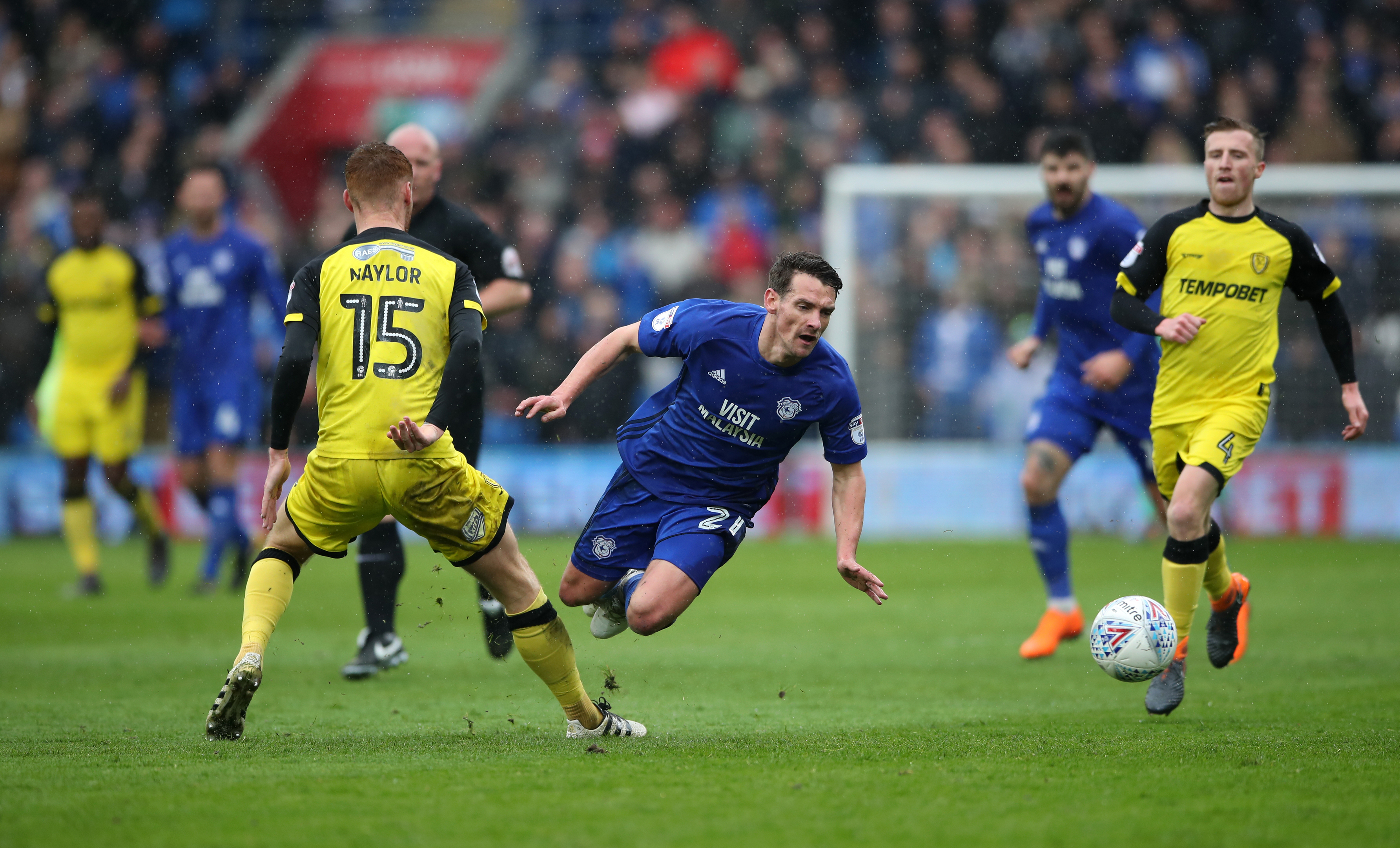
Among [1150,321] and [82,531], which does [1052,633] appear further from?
[82,531]

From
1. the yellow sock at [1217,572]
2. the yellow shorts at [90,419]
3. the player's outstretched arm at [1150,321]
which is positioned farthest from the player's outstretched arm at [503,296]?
the yellow shorts at [90,419]

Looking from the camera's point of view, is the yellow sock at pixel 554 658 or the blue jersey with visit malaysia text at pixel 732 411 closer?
the yellow sock at pixel 554 658

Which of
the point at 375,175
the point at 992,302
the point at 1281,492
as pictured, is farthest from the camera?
the point at 992,302

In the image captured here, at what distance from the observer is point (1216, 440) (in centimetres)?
614

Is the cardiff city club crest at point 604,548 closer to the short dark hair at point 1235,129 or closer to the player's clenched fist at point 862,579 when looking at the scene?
the player's clenched fist at point 862,579

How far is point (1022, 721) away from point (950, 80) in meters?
12.8

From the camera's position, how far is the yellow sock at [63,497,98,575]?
35.7 ft

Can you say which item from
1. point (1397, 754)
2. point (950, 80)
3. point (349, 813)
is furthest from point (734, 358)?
point (950, 80)

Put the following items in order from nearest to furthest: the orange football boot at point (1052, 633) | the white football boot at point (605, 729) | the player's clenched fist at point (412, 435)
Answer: the player's clenched fist at point (412, 435), the white football boot at point (605, 729), the orange football boot at point (1052, 633)

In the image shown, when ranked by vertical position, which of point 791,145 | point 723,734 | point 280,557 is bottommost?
point 723,734

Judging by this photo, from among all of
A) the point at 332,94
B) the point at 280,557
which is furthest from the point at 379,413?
→ the point at 332,94

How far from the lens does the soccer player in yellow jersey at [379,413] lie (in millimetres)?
4914

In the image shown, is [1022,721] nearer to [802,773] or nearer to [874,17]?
[802,773]

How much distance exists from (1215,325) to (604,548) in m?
2.89
